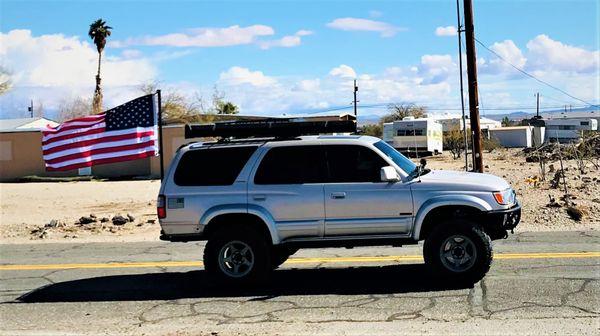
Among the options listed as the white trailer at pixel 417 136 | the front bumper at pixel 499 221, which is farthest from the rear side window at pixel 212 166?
the white trailer at pixel 417 136

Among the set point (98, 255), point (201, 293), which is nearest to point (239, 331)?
point (201, 293)

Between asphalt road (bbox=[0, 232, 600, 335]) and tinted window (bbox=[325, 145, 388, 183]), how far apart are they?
1309 mm

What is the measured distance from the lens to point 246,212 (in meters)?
7.80

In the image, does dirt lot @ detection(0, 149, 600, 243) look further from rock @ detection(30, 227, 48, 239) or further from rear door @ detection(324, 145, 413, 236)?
rear door @ detection(324, 145, 413, 236)

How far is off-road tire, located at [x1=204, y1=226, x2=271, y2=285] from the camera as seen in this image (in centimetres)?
783

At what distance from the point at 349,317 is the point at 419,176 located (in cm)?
218

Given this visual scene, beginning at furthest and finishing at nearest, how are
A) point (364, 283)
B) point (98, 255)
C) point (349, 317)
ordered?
point (98, 255)
point (364, 283)
point (349, 317)

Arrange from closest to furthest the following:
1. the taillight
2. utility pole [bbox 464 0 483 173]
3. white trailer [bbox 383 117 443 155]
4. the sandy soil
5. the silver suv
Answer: the silver suv
the taillight
the sandy soil
utility pole [bbox 464 0 483 173]
white trailer [bbox 383 117 443 155]

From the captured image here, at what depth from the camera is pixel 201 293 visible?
7758 millimetres

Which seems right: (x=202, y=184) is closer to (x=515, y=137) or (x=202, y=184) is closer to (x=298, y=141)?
(x=298, y=141)

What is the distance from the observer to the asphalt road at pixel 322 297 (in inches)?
245

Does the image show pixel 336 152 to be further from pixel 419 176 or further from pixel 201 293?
pixel 201 293

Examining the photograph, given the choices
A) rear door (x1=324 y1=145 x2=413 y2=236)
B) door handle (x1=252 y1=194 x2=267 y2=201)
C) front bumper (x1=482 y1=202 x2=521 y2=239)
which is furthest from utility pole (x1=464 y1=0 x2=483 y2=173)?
door handle (x1=252 y1=194 x2=267 y2=201)

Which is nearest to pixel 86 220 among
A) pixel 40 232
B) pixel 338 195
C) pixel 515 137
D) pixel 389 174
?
pixel 40 232
